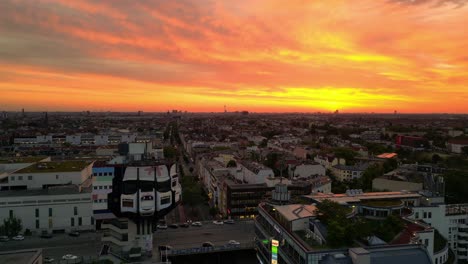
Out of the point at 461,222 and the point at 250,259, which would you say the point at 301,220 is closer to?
the point at 250,259

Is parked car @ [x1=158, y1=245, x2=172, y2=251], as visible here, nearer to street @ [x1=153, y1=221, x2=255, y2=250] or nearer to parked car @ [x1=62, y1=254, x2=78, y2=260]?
street @ [x1=153, y1=221, x2=255, y2=250]

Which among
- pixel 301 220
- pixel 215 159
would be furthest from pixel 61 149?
pixel 301 220

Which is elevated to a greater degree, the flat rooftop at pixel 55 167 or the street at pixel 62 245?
the flat rooftop at pixel 55 167

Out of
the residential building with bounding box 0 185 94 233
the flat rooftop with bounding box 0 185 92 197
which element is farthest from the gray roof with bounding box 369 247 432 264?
the flat rooftop with bounding box 0 185 92 197

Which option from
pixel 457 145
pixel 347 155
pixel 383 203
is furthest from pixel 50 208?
pixel 457 145

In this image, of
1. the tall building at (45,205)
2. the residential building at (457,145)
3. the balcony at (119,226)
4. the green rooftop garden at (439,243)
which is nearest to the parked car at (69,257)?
the balcony at (119,226)

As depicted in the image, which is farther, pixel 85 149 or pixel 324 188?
pixel 85 149

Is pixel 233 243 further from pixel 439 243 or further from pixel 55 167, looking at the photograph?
pixel 55 167

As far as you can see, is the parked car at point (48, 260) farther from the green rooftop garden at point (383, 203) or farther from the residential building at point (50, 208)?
the green rooftop garden at point (383, 203)
